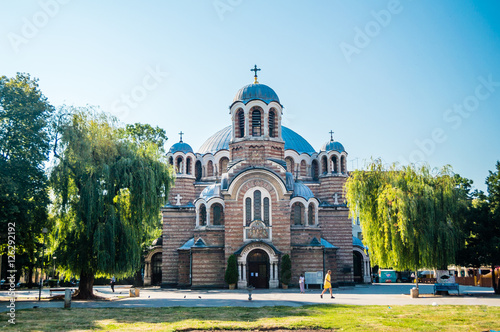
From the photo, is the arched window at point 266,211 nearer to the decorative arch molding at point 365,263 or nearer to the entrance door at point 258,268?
the entrance door at point 258,268

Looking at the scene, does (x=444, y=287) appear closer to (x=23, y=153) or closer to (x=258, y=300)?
(x=258, y=300)

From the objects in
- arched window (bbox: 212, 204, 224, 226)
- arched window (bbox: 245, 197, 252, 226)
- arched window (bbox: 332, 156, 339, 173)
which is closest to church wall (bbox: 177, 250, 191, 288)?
arched window (bbox: 212, 204, 224, 226)

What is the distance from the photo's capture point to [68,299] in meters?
18.7

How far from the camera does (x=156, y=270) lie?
42.1 metres

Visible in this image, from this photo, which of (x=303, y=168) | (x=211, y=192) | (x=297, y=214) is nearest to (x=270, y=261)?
(x=297, y=214)

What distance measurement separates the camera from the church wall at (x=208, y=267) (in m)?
34.2

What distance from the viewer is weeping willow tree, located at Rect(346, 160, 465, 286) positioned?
24.2 meters

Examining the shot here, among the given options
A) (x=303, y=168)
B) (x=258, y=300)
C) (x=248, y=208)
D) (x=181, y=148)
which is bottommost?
(x=258, y=300)

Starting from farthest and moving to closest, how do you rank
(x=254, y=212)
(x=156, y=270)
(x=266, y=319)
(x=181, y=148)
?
(x=156, y=270), (x=181, y=148), (x=254, y=212), (x=266, y=319)

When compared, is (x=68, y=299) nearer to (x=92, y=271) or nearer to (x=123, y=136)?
(x=92, y=271)

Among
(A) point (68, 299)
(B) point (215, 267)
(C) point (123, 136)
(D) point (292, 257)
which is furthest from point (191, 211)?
(A) point (68, 299)

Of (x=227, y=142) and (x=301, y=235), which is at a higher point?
(x=227, y=142)

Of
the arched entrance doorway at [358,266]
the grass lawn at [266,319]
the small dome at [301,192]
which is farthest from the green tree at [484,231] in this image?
the arched entrance doorway at [358,266]

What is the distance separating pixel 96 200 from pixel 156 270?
803 inches
